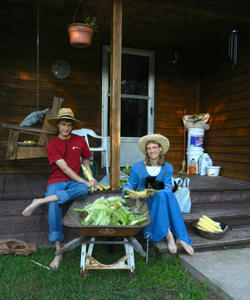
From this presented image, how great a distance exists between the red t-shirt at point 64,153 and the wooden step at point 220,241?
1221 millimetres

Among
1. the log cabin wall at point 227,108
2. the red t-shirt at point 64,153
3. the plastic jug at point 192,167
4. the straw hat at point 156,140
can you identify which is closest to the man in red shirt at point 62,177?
the red t-shirt at point 64,153

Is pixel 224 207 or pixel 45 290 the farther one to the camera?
pixel 224 207

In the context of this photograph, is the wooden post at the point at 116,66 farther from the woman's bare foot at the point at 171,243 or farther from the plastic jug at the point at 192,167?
the plastic jug at the point at 192,167

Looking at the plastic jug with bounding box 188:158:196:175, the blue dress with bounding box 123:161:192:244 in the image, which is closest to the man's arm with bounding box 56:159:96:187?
the blue dress with bounding box 123:161:192:244

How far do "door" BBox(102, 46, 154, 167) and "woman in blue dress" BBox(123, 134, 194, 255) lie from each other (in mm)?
2768

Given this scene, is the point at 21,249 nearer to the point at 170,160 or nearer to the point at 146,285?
the point at 146,285

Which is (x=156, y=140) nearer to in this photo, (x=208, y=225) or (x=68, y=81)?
(x=208, y=225)

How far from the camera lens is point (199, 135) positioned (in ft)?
18.6

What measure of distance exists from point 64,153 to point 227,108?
361 centimetres

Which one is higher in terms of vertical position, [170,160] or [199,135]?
[199,135]

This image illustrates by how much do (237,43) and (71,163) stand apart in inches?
150

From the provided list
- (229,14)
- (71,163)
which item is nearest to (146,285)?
(71,163)

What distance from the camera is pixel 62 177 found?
3.02 metres

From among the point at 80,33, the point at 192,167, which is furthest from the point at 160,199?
the point at 192,167
